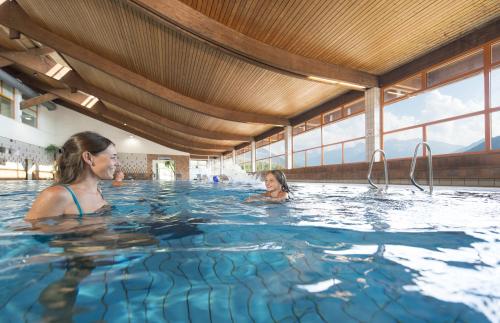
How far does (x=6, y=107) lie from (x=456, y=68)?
16.6 metres

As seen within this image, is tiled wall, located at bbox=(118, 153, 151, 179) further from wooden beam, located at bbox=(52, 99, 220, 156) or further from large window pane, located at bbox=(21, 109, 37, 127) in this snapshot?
large window pane, located at bbox=(21, 109, 37, 127)

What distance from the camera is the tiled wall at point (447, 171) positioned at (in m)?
5.54

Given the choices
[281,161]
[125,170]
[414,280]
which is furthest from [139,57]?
[125,170]

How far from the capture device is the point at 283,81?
859 centimetres

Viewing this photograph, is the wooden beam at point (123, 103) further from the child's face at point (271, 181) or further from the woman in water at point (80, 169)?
the woman in water at point (80, 169)

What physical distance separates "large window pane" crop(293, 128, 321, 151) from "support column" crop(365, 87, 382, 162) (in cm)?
343

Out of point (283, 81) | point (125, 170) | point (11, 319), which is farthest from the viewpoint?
point (125, 170)

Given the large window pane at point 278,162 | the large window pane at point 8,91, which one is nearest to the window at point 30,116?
the large window pane at point 8,91

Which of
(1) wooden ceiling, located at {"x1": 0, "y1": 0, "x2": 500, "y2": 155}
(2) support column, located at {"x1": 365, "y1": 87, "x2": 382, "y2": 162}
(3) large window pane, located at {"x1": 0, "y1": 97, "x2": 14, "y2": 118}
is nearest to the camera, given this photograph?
(1) wooden ceiling, located at {"x1": 0, "y1": 0, "x2": 500, "y2": 155}

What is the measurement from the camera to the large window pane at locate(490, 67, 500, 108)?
572 centimetres

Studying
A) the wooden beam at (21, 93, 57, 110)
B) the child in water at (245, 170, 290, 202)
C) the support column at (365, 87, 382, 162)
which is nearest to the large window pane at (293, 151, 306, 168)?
the support column at (365, 87, 382, 162)

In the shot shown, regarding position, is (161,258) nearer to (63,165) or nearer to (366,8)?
(63,165)

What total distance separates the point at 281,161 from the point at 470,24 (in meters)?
10.2

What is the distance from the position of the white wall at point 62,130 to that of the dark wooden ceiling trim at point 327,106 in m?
12.4
